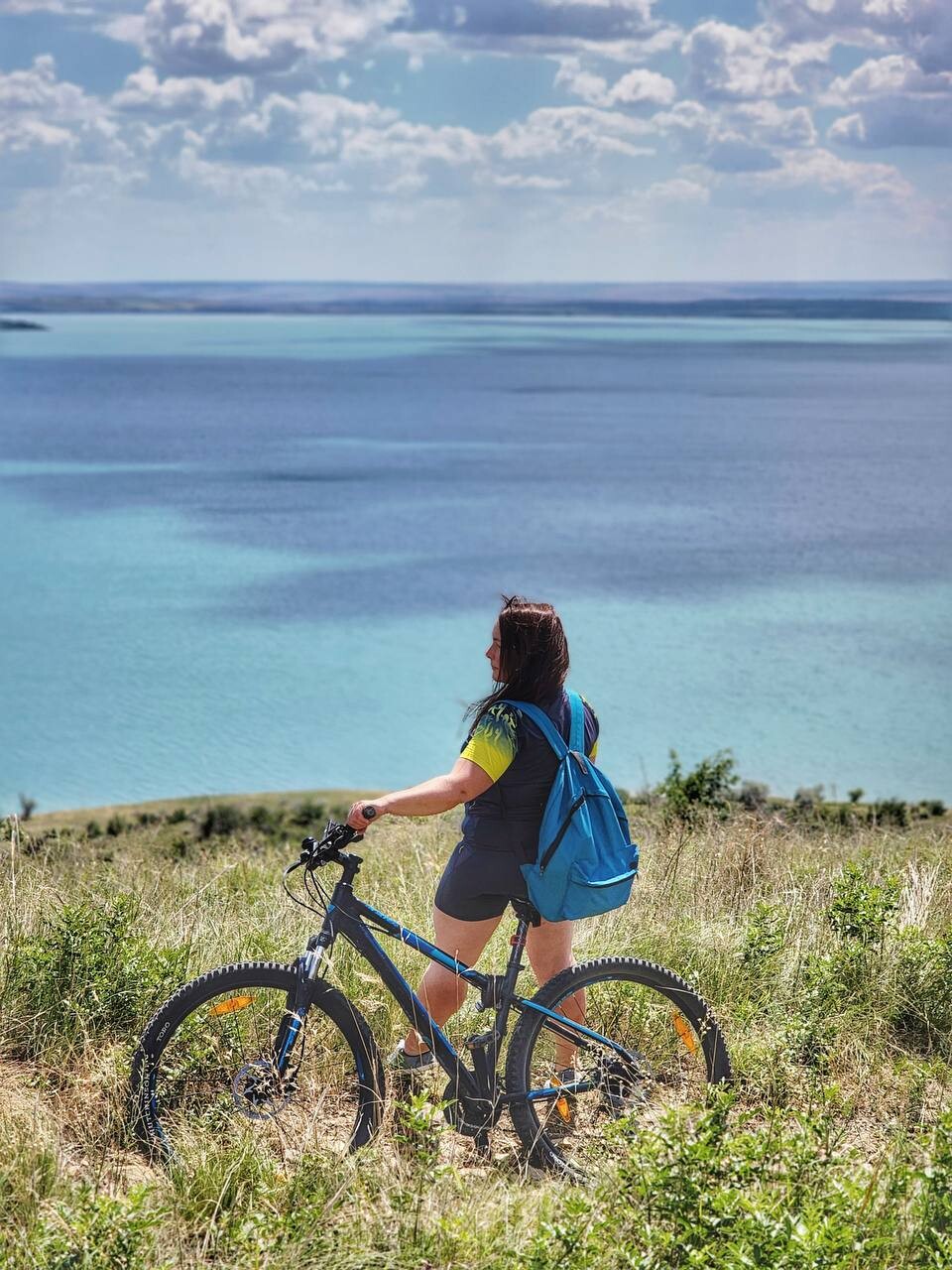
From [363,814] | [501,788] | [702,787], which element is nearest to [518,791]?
[501,788]

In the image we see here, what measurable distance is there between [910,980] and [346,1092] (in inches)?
84.9

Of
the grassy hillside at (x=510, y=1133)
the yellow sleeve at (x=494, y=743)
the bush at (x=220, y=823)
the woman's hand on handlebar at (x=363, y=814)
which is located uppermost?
the yellow sleeve at (x=494, y=743)

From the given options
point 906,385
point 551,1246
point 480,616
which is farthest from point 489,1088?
point 906,385

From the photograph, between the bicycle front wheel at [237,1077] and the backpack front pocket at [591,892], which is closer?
the bicycle front wheel at [237,1077]

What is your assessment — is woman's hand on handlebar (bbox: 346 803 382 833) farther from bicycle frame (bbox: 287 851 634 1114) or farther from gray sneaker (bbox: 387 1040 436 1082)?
gray sneaker (bbox: 387 1040 436 1082)

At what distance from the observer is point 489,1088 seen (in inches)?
168

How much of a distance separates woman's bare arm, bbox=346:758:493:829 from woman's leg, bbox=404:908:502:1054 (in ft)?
1.49

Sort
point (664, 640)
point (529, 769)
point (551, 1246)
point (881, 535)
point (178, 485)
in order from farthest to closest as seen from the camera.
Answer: point (178, 485)
point (881, 535)
point (664, 640)
point (529, 769)
point (551, 1246)

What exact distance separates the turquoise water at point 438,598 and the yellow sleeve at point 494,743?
1276 cm

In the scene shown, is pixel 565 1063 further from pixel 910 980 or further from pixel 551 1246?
pixel 910 980

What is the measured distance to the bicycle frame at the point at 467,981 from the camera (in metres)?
4.12

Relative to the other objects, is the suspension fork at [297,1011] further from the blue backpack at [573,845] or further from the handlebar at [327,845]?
the blue backpack at [573,845]

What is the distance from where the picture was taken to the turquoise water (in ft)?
125

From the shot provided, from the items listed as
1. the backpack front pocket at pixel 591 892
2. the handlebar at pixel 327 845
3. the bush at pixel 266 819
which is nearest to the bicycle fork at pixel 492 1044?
the backpack front pocket at pixel 591 892
